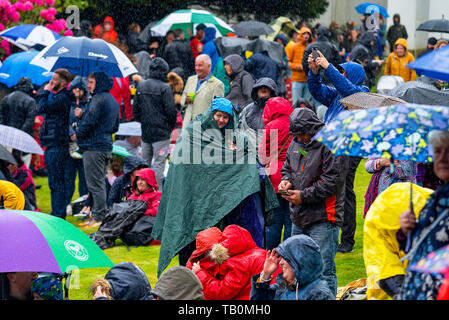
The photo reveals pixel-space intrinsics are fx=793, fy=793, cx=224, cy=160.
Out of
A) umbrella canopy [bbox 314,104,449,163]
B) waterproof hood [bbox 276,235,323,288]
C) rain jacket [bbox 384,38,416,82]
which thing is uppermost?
umbrella canopy [bbox 314,104,449,163]

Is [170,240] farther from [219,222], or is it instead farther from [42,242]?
[42,242]

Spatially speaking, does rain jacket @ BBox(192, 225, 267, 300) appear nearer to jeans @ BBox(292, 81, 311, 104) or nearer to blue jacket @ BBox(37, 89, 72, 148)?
blue jacket @ BBox(37, 89, 72, 148)

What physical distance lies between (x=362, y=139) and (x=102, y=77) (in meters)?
6.68

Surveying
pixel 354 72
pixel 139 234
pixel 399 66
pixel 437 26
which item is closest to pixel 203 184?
pixel 354 72

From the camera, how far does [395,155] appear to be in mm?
4305

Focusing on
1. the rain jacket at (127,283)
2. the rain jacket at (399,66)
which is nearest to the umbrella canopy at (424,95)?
the rain jacket at (127,283)

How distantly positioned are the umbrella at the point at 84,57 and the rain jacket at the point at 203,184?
3.00 meters

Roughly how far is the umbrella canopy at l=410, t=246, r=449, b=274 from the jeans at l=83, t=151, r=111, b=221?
282 inches

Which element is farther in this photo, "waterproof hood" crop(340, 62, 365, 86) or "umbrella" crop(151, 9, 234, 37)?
"umbrella" crop(151, 9, 234, 37)

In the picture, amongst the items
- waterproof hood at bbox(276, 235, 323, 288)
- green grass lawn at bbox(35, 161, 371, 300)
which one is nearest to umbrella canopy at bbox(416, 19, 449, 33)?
green grass lawn at bbox(35, 161, 371, 300)

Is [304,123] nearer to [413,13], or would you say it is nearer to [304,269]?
[304,269]

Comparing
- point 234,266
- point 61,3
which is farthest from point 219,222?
point 61,3

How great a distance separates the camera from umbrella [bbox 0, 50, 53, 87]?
13266 millimetres
